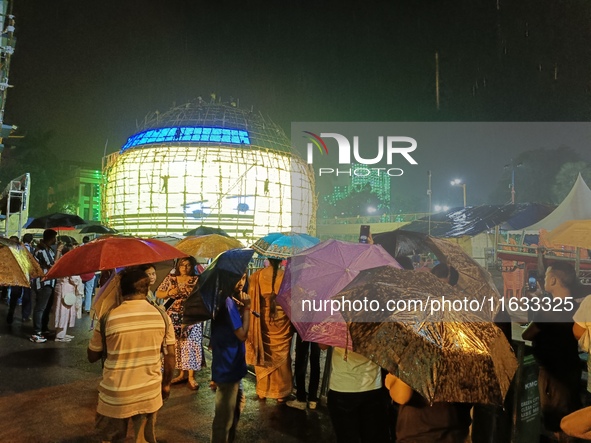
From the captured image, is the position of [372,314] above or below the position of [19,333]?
above

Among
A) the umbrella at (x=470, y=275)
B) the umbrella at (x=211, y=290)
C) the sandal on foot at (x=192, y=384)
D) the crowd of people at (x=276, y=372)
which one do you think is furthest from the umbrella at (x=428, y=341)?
the sandal on foot at (x=192, y=384)

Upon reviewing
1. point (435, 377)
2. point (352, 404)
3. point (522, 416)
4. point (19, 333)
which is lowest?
point (19, 333)

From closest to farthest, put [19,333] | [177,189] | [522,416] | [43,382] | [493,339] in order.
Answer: [493,339] → [522,416] → [43,382] → [19,333] → [177,189]

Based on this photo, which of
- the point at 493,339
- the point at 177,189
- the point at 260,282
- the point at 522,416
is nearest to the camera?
the point at 493,339

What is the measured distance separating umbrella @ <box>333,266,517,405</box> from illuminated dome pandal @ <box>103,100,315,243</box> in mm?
18332

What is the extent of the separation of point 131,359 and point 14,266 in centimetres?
160

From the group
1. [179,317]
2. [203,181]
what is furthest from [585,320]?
[203,181]

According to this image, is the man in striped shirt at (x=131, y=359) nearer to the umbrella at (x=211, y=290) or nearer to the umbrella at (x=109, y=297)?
the umbrella at (x=211, y=290)

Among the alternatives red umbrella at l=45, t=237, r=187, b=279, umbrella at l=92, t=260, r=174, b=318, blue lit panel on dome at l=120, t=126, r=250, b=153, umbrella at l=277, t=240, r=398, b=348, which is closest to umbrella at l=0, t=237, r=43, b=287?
red umbrella at l=45, t=237, r=187, b=279

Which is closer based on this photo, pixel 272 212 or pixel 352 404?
pixel 352 404

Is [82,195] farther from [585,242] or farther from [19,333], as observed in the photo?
[585,242]

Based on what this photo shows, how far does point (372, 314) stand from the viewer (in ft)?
8.54

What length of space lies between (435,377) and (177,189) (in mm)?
19657

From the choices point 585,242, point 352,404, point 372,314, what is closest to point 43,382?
point 352,404
